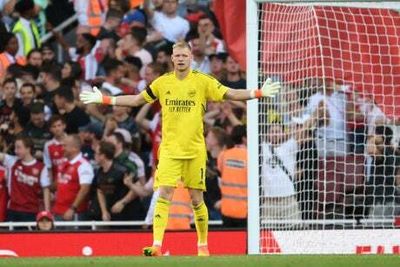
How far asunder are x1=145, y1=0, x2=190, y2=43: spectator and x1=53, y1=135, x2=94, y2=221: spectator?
2.40 meters

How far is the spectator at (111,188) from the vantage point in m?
16.1

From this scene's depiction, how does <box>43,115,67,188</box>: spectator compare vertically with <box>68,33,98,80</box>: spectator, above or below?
below

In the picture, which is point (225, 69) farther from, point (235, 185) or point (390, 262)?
point (390, 262)

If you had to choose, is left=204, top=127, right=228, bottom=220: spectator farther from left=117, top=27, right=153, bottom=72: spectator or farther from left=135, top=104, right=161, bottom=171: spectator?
left=117, top=27, right=153, bottom=72: spectator

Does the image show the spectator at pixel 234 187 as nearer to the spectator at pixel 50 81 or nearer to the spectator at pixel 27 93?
the spectator at pixel 50 81

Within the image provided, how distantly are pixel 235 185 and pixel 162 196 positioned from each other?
3.27 metres

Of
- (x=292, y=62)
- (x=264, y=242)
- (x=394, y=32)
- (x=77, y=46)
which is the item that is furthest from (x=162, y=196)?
(x=77, y=46)

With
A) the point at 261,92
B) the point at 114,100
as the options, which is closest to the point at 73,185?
the point at 114,100

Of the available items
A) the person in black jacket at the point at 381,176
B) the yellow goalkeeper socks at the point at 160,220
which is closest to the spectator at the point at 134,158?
the person in black jacket at the point at 381,176

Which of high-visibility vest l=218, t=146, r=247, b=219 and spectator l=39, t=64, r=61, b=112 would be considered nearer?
high-visibility vest l=218, t=146, r=247, b=219

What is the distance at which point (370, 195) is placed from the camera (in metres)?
14.4

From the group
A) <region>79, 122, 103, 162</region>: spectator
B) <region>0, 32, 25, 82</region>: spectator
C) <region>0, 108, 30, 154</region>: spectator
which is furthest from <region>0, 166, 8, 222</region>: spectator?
<region>0, 32, 25, 82</region>: spectator

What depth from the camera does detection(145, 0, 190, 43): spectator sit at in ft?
59.0

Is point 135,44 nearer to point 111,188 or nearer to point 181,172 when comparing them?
point 111,188
